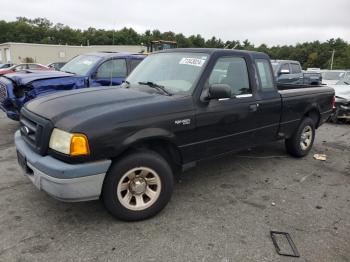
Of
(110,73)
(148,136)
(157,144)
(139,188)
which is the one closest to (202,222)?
(139,188)

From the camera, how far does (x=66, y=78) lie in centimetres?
700

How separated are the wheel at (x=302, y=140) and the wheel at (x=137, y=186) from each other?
3023 mm

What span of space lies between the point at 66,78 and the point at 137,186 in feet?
14.0

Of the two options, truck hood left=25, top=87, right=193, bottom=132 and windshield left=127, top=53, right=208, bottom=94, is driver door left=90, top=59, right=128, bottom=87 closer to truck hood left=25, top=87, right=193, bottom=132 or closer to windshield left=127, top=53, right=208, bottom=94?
windshield left=127, top=53, right=208, bottom=94

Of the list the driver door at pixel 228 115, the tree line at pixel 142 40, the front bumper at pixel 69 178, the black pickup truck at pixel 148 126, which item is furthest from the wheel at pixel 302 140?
the tree line at pixel 142 40

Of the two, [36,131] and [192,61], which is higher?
[192,61]

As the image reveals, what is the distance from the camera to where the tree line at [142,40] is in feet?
212

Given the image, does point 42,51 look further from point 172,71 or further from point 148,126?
point 148,126

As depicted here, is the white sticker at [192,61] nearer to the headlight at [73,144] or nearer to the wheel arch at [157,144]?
the wheel arch at [157,144]

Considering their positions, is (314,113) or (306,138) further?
(314,113)

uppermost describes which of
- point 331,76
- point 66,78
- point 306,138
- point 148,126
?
point 331,76

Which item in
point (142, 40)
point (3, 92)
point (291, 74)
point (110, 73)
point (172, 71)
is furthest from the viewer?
point (142, 40)

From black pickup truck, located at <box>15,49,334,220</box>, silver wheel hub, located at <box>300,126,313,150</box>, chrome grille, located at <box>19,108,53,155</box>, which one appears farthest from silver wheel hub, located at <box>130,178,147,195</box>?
silver wheel hub, located at <box>300,126,313,150</box>

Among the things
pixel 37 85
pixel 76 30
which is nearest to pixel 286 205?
pixel 37 85
